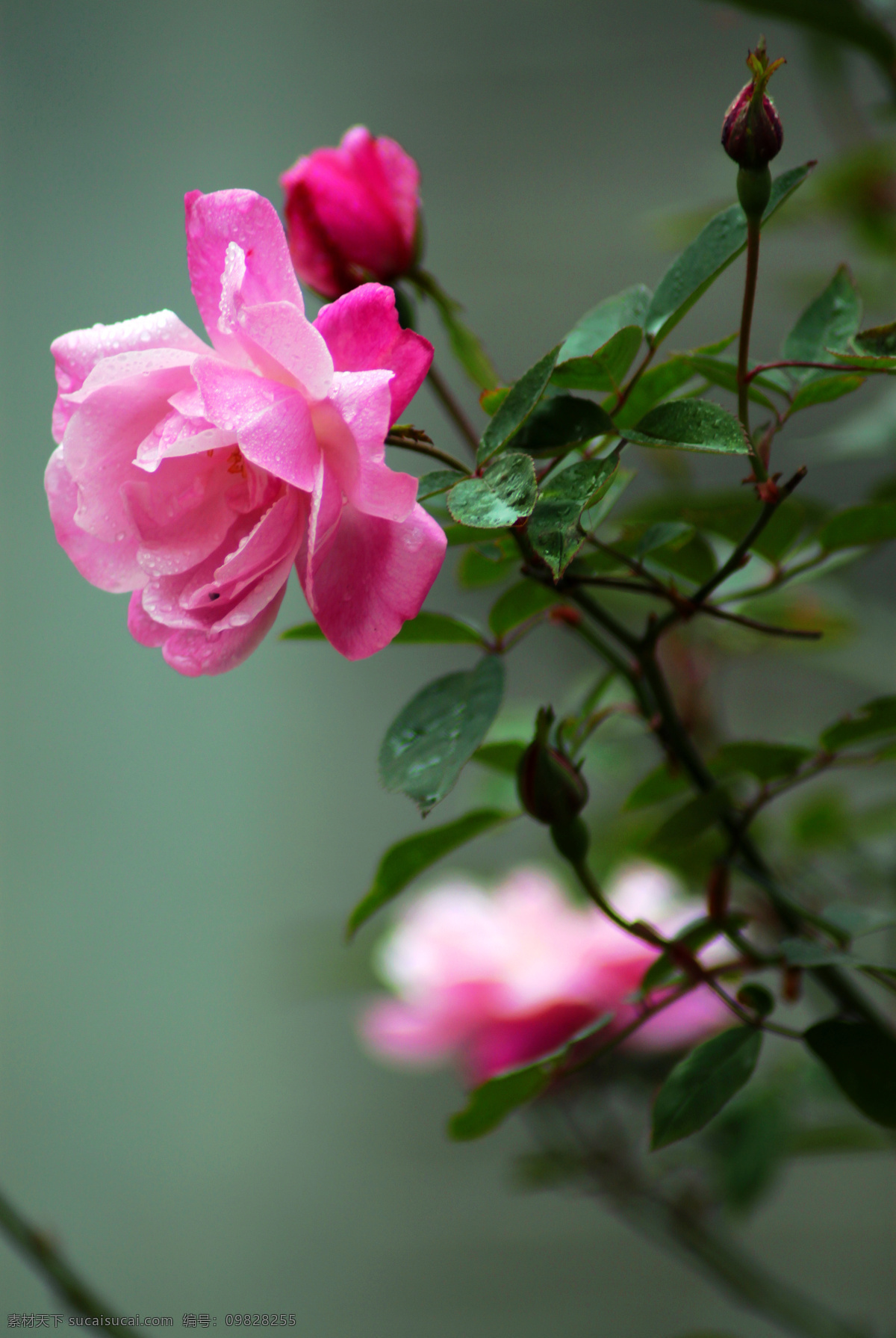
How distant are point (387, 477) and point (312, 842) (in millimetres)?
937

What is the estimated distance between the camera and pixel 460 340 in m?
0.25

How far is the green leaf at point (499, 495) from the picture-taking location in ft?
0.51

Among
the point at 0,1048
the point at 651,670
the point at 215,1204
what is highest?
the point at 651,670

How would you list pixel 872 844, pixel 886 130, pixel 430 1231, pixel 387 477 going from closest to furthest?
pixel 387 477, pixel 872 844, pixel 886 130, pixel 430 1231

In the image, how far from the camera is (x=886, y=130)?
2.29ft

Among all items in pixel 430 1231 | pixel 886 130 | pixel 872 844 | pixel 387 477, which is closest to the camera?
pixel 387 477

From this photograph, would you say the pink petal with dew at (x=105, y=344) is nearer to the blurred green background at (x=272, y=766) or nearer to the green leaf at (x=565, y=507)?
the green leaf at (x=565, y=507)

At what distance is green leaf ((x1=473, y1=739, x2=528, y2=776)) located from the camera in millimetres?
283

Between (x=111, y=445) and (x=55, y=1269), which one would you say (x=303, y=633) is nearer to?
(x=111, y=445)

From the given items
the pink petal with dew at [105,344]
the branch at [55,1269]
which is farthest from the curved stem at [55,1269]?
the pink petal with dew at [105,344]

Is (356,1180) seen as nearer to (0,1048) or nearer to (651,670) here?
(0,1048)

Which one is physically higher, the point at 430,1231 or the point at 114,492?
the point at 114,492

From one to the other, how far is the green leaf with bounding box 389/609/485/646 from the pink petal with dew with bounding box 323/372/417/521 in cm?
Answer: 7

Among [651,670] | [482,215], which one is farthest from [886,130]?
[651,670]
